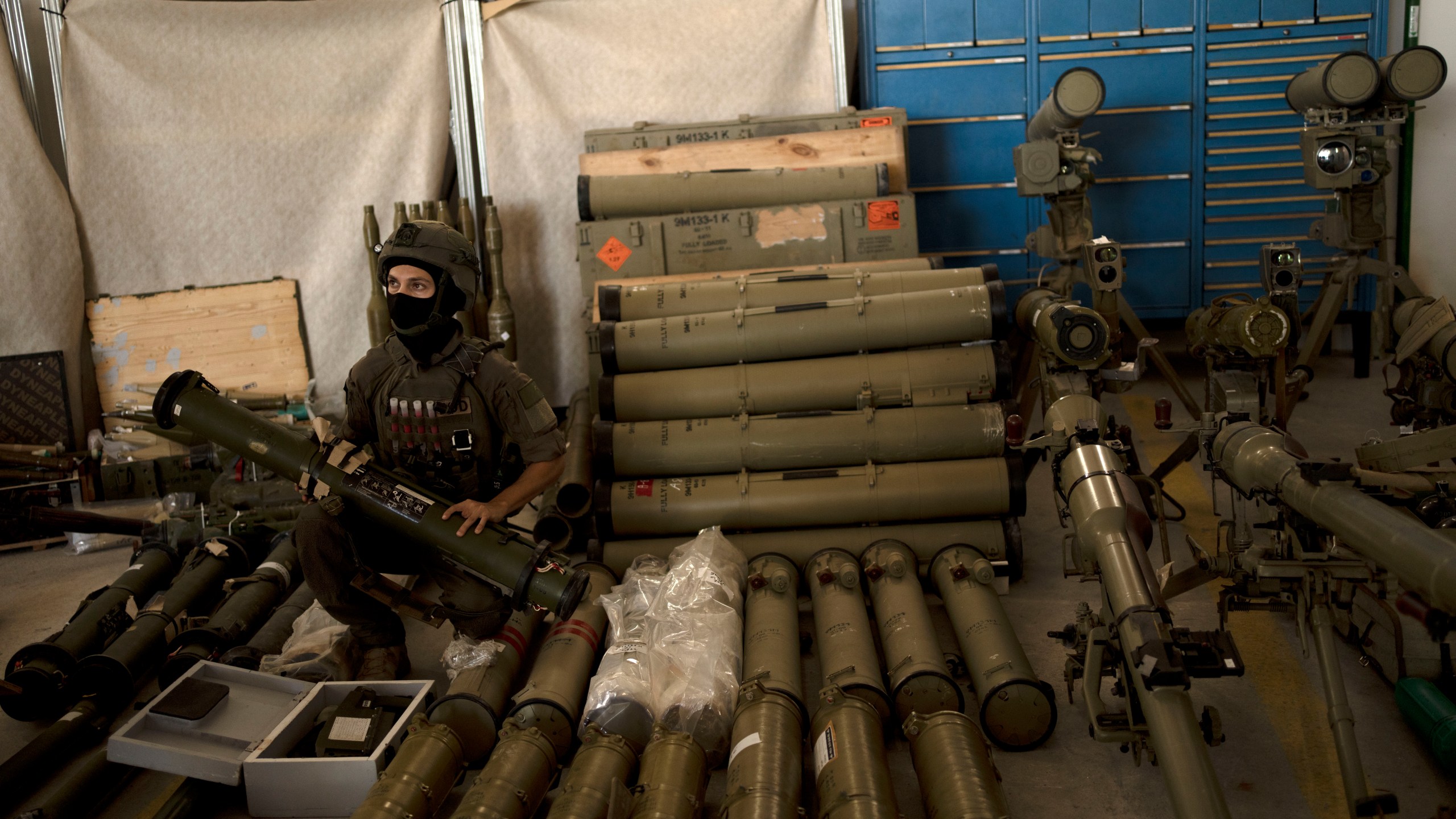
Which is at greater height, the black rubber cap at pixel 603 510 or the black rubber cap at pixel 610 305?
the black rubber cap at pixel 610 305

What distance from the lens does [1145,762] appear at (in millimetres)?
2891

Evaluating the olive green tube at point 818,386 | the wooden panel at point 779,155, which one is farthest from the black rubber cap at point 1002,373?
the wooden panel at point 779,155

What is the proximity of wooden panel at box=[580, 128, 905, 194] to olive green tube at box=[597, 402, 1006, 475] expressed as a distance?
1.95m

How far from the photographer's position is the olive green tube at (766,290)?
14.6 feet

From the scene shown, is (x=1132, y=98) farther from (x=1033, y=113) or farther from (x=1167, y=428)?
(x=1167, y=428)

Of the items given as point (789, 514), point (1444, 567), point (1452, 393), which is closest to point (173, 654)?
point (789, 514)

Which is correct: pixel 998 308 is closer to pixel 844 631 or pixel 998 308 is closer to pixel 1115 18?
pixel 844 631

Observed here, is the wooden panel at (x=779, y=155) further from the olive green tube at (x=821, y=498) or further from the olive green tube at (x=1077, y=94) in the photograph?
the olive green tube at (x=821, y=498)

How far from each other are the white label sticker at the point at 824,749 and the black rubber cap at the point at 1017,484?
5.32 feet

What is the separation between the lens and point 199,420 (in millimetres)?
3334

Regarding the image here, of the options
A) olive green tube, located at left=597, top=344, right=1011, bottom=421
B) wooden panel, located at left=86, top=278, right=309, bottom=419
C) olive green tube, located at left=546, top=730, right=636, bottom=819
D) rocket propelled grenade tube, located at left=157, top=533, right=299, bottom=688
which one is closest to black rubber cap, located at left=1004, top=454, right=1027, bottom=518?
olive green tube, located at left=597, top=344, right=1011, bottom=421

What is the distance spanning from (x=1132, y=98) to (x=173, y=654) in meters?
6.10

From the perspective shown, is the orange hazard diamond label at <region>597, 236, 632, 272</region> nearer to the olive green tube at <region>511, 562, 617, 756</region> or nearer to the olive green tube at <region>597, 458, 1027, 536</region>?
the olive green tube at <region>597, 458, 1027, 536</region>

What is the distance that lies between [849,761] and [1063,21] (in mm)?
5424
